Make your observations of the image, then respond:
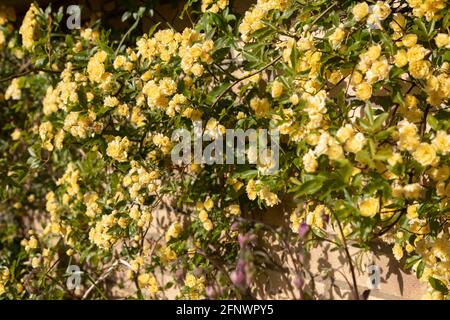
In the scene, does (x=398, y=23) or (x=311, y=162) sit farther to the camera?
(x=398, y=23)

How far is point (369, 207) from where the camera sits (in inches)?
55.7

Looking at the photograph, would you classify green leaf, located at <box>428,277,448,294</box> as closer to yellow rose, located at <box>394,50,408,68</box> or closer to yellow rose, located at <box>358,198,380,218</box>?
yellow rose, located at <box>358,198,380,218</box>

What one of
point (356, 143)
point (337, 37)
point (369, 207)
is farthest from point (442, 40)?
point (369, 207)

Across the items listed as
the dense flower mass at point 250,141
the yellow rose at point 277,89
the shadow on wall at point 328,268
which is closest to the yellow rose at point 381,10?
the dense flower mass at point 250,141

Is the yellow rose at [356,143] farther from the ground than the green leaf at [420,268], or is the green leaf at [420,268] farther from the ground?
the yellow rose at [356,143]

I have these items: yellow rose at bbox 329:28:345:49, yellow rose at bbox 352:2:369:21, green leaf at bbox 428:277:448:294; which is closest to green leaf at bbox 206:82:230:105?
yellow rose at bbox 329:28:345:49

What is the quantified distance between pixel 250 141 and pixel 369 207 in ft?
2.16

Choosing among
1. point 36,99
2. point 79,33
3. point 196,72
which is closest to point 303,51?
point 196,72

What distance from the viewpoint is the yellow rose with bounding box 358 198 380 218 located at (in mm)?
1409

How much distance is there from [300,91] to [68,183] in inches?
61.8

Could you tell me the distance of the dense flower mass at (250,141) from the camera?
57.2 inches

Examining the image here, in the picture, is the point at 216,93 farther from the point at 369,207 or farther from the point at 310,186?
the point at 369,207

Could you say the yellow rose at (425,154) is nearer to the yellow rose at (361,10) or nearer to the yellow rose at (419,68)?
the yellow rose at (419,68)

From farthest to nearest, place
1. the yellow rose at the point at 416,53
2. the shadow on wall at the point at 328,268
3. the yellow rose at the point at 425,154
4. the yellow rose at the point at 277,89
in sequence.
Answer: the shadow on wall at the point at 328,268 → the yellow rose at the point at 277,89 → the yellow rose at the point at 416,53 → the yellow rose at the point at 425,154
